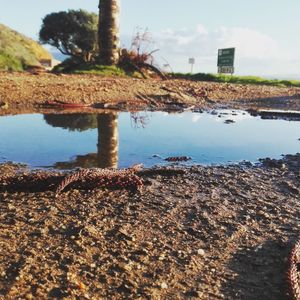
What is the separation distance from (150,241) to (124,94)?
1047cm

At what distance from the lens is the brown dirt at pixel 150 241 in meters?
Answer: 2.99

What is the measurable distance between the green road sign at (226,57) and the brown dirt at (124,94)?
24.3 ft

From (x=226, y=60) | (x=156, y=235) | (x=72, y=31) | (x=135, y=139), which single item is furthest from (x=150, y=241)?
(x=72, y=31)

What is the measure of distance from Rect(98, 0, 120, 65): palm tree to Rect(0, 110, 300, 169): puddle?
761 centimetres

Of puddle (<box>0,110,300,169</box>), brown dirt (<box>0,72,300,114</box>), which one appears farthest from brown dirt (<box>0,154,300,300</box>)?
brown dirt (<box>0,72,300,114</box>)

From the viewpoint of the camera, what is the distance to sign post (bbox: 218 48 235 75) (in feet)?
80.1

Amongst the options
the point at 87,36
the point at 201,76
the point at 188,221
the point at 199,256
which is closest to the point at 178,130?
the point at 188,221

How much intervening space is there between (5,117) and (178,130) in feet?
12.4

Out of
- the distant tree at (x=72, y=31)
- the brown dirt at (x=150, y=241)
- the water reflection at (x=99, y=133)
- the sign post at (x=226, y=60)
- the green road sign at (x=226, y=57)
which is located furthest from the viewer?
the distant tree at (x=72, y=31)

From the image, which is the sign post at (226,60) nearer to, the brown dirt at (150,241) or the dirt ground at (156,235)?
the dirt ground at (156,235)

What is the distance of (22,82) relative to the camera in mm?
13086

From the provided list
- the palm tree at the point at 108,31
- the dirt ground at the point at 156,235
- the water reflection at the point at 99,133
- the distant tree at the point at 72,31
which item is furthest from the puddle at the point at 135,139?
the distant tree at the point at 72,31

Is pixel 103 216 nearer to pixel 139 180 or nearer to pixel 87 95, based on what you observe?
pixel 139 180

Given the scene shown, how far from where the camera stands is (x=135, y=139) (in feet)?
27.3
